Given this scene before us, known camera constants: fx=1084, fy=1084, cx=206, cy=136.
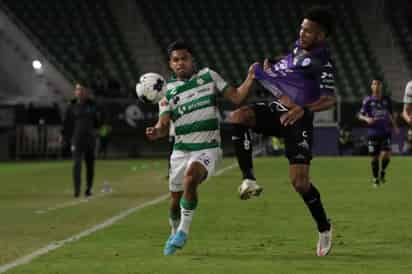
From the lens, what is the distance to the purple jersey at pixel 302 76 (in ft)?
35.1

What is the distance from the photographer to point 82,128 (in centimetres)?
2258

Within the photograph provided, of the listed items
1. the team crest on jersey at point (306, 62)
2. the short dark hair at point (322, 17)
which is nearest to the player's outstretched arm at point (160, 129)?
the team crest on jersey at point (306, 62)

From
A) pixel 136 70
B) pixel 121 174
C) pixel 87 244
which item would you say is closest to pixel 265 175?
pixel 121 174

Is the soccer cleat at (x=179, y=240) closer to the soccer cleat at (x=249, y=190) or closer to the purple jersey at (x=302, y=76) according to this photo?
the soccer cleat at (x=249, y=190)

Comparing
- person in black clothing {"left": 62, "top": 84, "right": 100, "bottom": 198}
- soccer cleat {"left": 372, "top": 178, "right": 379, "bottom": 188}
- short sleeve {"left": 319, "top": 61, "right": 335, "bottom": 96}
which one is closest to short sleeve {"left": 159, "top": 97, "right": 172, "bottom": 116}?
short sleeve {"left": 319, "top": 61, "right": 335, "bottom": 96}

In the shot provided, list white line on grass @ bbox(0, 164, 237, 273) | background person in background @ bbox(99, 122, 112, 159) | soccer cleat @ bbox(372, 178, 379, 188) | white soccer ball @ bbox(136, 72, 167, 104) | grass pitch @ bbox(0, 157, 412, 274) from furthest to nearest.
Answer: background person in background @ bbox(99, 122, 112, 159), soccer cleat @ bbox(372, 178, 379, 188), white soccer ball @ bbox(136, 72, 167, 104), white line on grass @ bbox(0, 164, 237, 273), grass pitch @ bbox(0, 157, 412, 274)

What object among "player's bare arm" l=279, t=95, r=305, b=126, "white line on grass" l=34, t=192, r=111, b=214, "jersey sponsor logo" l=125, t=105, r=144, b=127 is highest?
"jersey sponsor logo" l=125, t=105, r=144, b=127

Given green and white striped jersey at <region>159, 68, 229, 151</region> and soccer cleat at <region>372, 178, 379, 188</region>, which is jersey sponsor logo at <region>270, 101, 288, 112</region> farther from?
soccer cleat at <region>372, 178, 379, 188</region>

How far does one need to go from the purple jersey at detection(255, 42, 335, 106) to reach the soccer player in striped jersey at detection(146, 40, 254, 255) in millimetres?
360

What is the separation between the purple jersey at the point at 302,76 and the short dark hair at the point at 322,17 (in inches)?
8.4

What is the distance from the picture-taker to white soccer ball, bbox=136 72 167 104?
36.9ft

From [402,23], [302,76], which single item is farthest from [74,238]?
[402,23]

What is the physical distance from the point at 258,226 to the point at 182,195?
3.00m

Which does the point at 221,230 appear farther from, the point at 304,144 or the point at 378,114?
the point at 378,114
